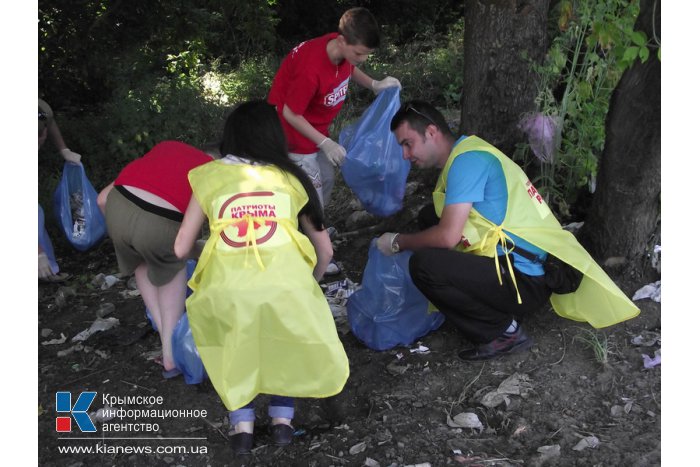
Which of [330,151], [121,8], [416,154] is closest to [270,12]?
[121,8]

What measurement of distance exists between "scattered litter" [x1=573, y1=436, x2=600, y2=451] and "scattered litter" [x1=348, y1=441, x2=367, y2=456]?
0.78 meters

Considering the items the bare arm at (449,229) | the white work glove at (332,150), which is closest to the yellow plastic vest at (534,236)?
the bare arm at (449,229)

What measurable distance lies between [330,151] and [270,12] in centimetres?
427

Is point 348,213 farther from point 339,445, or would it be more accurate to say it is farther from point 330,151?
point 339,445

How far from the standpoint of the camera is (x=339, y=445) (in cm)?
264

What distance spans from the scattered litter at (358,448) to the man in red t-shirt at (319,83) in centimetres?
153

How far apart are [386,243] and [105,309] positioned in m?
1.76

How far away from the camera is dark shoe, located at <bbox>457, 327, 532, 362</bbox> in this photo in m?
3.03

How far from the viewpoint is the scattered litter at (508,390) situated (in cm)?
278

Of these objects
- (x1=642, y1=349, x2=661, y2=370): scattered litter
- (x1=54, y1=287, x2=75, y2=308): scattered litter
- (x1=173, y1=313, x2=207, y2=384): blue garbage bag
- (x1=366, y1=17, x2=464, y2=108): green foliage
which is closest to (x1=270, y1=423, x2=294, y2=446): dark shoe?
(x1=173, y1=313, x2=207, y2=384): blue garbage bag

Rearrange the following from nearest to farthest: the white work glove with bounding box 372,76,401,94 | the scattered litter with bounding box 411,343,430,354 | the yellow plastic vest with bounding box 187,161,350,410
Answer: the yellow plastic vest with bounding box 187,161,350,410 < the scattered litter with bounding box 411,343,430,354 < the white work glove with bounding box 372,76,401,94

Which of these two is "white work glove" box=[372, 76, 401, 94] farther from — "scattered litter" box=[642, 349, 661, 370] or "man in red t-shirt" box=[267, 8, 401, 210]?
"scattered litter" box=[642, 349, 661, 370]

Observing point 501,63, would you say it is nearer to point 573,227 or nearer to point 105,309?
point 573,227

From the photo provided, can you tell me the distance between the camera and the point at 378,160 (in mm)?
3666
